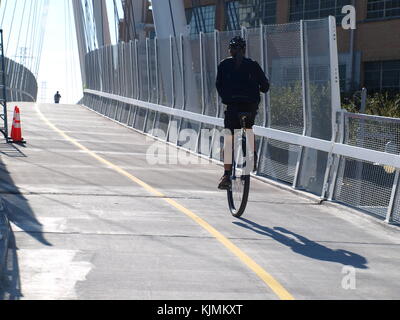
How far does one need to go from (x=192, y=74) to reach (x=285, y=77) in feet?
24.7

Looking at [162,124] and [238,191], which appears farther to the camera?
[162,124]

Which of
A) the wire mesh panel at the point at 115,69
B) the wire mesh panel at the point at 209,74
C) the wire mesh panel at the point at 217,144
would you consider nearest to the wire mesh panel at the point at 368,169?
the wire mesh panel at the point at 217,144

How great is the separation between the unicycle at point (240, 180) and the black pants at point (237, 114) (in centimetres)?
6

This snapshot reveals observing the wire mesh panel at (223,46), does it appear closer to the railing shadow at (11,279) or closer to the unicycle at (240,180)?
the unicycle at (240,180)

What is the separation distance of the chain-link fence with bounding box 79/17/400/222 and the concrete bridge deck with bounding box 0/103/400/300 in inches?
18.0

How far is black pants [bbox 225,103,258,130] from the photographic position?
1160 cm

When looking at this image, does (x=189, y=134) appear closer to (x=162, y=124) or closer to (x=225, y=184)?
(x=162, y=124)

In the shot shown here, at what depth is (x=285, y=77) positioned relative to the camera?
1584cm

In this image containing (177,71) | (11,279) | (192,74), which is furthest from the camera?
(177,71)

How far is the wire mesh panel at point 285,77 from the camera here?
49.5 ft

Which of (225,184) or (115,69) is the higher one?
(225,184)

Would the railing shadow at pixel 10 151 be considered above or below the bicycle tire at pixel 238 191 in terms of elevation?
below

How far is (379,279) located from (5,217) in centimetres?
392

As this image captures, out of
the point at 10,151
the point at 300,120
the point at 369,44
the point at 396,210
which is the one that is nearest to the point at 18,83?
the point at 369,44
